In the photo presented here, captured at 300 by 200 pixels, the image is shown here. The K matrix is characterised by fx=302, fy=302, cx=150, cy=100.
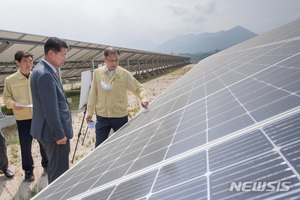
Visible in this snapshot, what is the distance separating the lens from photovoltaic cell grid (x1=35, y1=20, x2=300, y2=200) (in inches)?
50.7

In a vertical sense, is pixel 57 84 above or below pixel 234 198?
above

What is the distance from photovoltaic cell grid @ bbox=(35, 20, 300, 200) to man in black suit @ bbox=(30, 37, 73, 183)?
672mm

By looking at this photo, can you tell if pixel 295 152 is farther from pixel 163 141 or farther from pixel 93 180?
pixel 93 180

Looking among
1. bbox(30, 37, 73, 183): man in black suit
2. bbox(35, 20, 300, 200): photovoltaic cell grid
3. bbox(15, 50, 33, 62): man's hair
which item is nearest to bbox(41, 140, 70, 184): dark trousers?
bbox(30, 37, 73, 183): man in black suit

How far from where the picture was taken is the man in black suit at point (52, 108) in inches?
144

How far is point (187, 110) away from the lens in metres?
3.39

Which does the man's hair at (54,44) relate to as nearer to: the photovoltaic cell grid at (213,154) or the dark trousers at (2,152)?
the photovoltaic cell grid at (213,154)

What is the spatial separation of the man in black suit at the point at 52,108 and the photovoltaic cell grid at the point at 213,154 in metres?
0.67

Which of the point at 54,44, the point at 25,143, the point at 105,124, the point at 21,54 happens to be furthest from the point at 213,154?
the point at 25,143

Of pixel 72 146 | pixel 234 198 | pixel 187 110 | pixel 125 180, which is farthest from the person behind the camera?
pixel 72 146

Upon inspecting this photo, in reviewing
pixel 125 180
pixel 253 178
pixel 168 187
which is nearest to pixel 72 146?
pixel 125 180

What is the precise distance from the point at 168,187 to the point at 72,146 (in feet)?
21.7

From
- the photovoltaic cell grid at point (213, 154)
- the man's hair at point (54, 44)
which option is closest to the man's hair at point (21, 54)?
the man's hair at point (54, 44)

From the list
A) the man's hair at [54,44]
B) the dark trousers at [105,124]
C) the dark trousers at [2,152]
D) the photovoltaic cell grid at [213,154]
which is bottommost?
the dark trousers at [2,152]
